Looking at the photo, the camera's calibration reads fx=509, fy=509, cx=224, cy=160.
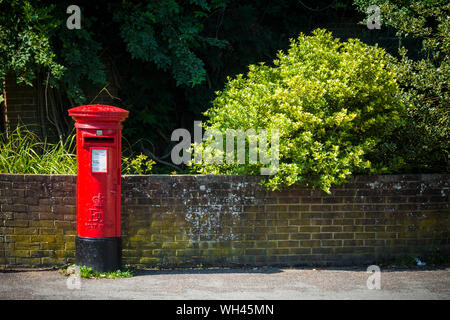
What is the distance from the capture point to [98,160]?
595cm

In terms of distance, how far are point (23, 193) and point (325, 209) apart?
13.1 ft

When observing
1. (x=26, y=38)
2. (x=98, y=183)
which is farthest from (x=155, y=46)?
(x=98, y=183)

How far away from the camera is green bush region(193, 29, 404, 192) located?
21.5 feet

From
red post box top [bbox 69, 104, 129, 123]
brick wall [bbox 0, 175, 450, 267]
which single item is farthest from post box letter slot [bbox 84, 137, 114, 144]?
brick wall [bbox 0, 175, 450, 267]

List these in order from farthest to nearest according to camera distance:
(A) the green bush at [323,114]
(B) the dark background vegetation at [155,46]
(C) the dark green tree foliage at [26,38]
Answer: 1. (B) the dark background vegetation at [155,46]
2. (C) the dark green tree foliage at [26,38]
3. (A) the green bush at [323,114]

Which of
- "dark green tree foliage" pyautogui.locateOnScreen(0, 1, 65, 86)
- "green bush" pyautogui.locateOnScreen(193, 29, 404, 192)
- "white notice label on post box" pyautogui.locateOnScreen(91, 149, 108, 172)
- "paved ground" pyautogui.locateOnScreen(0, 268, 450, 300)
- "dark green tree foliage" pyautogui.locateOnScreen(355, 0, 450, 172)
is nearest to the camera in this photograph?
"paved ground" pyautogui.locateOnScreen(0, 268, 450, 300)

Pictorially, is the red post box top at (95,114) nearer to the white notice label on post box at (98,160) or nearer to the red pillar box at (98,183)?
the red pillar box at (98,183)

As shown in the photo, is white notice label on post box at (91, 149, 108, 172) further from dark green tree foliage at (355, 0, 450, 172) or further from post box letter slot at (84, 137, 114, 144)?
dark green tree foliage at (355, 0, 450, 172)

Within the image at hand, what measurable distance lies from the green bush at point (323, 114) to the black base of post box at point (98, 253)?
5.77ft

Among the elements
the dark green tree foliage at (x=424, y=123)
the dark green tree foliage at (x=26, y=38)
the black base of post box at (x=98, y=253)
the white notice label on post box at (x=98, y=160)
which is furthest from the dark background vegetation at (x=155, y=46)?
the dark green tree foliage at (x=424, y=123)

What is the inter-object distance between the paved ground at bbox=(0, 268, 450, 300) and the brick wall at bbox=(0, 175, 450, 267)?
291 mm

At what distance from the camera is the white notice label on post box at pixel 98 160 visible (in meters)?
5.94

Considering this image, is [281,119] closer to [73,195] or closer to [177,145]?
[73,195]

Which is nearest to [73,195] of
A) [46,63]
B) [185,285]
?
[185,285]
